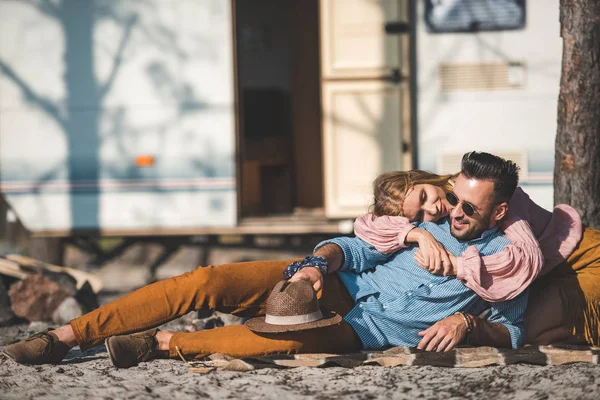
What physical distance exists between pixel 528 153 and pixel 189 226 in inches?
103

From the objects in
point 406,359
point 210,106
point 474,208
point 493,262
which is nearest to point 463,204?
point 474,208

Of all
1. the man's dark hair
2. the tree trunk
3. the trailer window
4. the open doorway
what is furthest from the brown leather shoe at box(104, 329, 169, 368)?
the open doorway

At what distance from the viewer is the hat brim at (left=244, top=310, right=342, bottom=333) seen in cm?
Result: 327

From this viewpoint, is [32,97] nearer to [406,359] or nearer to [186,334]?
[186,334]

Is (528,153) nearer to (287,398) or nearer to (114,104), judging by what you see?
(114,104)

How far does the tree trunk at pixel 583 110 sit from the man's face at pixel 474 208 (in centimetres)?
119

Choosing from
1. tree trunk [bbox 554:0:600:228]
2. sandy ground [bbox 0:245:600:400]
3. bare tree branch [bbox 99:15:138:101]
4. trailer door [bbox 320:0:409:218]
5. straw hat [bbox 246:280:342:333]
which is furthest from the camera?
bare tree branch [bbox 99:15:138:101]

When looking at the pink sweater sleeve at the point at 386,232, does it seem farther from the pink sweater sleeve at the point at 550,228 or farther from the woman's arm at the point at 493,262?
the pink sweater sleeve at the point at 550,228

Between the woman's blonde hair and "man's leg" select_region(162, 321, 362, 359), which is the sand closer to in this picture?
"man's leg" select_region(162, 321, 362, 359)

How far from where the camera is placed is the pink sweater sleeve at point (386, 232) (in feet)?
11.6

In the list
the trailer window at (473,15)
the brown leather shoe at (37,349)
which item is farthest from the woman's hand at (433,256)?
the trailer window at (473,15)

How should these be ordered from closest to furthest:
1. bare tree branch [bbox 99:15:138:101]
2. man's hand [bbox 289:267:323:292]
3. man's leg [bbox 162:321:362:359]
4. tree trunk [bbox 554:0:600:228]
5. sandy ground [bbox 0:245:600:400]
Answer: sandy ground [bbox 0:245:600:400] < man's hand [bbox 289:267:323:292] < man's leg [bbox 162:321:362:359] < tree trunk [bbox 554:0:600:228] < bare tree branch [bbox 99:15:138:101]

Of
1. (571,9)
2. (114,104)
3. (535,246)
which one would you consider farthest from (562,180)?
(114,104)

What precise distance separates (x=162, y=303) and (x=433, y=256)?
1101 millimetres
